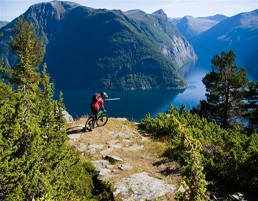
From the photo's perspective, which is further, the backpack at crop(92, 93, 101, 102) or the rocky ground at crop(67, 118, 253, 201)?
the backpack at crop(92, 93, 101, 102)

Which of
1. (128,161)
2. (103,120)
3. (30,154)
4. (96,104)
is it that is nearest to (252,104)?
(103,120)

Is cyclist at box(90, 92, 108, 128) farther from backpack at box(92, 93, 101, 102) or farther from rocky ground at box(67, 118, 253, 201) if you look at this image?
rocky ground at box(67, 118, 253, 201)

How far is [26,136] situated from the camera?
505cm

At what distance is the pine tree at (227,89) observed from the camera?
2873 centimetres

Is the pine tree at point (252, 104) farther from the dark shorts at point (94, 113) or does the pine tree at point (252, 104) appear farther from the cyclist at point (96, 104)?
the dark shorts at point (94, 113)

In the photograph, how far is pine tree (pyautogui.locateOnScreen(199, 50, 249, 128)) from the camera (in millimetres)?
28734

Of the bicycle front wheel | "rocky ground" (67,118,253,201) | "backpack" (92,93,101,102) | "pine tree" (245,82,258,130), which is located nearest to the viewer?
"rocky ground" (67,118,253,201)

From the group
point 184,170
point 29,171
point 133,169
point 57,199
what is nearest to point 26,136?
point 29,171

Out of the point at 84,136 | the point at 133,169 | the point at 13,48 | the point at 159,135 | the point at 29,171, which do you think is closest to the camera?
the point at 29,171

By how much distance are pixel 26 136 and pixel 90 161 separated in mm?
5728

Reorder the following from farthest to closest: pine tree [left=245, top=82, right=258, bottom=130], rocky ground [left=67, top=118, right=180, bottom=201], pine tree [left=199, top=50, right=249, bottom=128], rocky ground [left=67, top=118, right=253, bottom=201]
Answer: pine tree [left=199, top=50, right=249, bottom=128], pine tree [left=245, top=82, right=258, bottom=130], rocky ground [left=67, top=118, right=180, bottom=201], rocky ground [left=67, top=118, right=253, bottom=201]

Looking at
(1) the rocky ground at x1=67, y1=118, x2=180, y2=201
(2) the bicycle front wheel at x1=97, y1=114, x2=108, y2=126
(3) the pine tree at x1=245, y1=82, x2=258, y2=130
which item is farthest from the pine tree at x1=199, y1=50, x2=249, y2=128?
(2) the bicycle front wheel at x1=97, y1=114, x2=108, y2=126

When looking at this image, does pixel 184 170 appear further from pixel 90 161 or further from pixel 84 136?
pixel 84 136

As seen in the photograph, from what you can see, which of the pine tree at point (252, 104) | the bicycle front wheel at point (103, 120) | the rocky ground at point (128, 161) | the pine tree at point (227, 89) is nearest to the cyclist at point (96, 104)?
the bicycle front wheel at point (103, 120)
